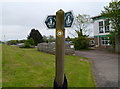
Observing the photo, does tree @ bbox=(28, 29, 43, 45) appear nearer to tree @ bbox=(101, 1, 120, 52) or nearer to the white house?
the white house

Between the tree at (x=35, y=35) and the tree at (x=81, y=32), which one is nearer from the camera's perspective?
the tree at (x=81, y=32)

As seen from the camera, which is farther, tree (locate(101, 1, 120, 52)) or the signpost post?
tree (locate(101, 1, 120, 52))

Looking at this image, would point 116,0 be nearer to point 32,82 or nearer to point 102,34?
point 102,34

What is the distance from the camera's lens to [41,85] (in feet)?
13.5

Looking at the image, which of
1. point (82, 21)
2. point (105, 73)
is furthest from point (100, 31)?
point (105, 73)

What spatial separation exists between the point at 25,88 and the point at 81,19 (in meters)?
21.3

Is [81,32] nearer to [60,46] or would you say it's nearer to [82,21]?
[82,21]

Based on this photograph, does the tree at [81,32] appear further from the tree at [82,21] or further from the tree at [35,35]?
the tree at [35,35]

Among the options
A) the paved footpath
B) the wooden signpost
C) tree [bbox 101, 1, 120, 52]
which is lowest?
the paved footpath

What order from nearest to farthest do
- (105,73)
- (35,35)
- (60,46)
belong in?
(60,46)
(105,73)
(35,35)

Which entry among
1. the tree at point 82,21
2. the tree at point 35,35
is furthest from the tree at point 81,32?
the tree at point 35,35

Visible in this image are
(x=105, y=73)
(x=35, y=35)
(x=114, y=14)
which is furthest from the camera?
(x=35, y=35)

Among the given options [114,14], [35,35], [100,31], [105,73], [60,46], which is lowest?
[105,73]

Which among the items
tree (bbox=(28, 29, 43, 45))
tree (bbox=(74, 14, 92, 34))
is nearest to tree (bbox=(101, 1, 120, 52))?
tree (bbox=(74, 14, 92, 34))
